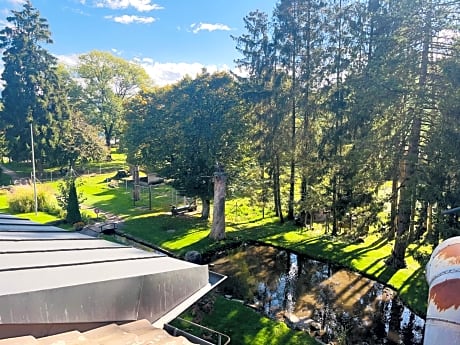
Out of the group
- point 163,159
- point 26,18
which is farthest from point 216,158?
point 26,18

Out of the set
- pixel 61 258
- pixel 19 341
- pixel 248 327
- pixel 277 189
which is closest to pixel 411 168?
pixel 248 327

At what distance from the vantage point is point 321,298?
451 inches

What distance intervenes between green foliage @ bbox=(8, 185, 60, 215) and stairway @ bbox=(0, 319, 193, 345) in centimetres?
1886

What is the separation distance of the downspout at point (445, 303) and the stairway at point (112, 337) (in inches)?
A: 95.6

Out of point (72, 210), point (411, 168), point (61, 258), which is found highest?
point (411, 168)

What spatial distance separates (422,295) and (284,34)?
13.4 meters

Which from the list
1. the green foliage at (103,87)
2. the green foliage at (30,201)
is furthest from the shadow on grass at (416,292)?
the green foliage at (103,87)

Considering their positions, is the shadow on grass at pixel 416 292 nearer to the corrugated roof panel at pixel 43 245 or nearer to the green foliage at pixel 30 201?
the corrugated roof panel at pixel 43 245

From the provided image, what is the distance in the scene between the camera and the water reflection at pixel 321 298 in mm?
9578

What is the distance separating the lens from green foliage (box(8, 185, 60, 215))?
21.0m

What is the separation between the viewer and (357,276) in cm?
1312

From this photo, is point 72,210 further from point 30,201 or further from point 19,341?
point 19,341

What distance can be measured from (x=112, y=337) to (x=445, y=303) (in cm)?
306

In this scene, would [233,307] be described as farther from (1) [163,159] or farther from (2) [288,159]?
(1) [163,159]
